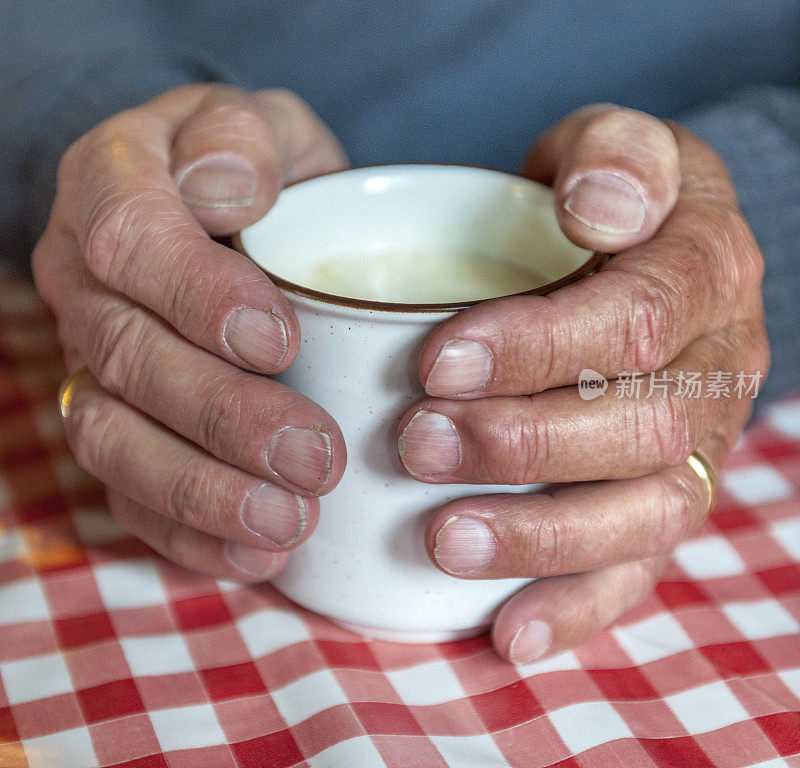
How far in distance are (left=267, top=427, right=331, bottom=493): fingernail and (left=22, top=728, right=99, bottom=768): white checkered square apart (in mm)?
163

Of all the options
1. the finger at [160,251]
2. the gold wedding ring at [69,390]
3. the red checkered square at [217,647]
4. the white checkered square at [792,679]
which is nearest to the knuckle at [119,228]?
the finger at [160,251]

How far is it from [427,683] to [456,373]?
186 millimetres

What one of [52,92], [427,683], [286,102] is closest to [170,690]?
[427,683]

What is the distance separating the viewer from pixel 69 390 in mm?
583

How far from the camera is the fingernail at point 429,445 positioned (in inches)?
Result: 16.2

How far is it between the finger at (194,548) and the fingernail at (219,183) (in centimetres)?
19

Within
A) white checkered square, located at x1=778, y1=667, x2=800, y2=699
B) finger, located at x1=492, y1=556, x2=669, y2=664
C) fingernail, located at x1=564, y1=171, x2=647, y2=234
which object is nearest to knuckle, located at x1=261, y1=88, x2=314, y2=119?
fingernail, located at x1=564, y1=171, x2=647, y2=234

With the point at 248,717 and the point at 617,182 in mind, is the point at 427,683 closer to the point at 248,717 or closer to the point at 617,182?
the point at 248,717

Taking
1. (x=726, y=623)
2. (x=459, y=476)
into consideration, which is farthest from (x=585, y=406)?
(x=726, y=623)

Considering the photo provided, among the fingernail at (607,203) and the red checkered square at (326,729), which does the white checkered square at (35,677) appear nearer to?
the red checkered square at (326,729)

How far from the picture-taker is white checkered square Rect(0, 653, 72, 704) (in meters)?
0.47

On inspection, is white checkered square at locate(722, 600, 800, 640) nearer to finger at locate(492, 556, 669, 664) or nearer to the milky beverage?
finger at locate(492, 556, 669, 664)

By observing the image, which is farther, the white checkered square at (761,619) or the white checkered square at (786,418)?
the white checkered square at (786,418)

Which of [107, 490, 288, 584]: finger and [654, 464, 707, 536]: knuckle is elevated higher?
[654, 464, 707, 536]: knuckle
